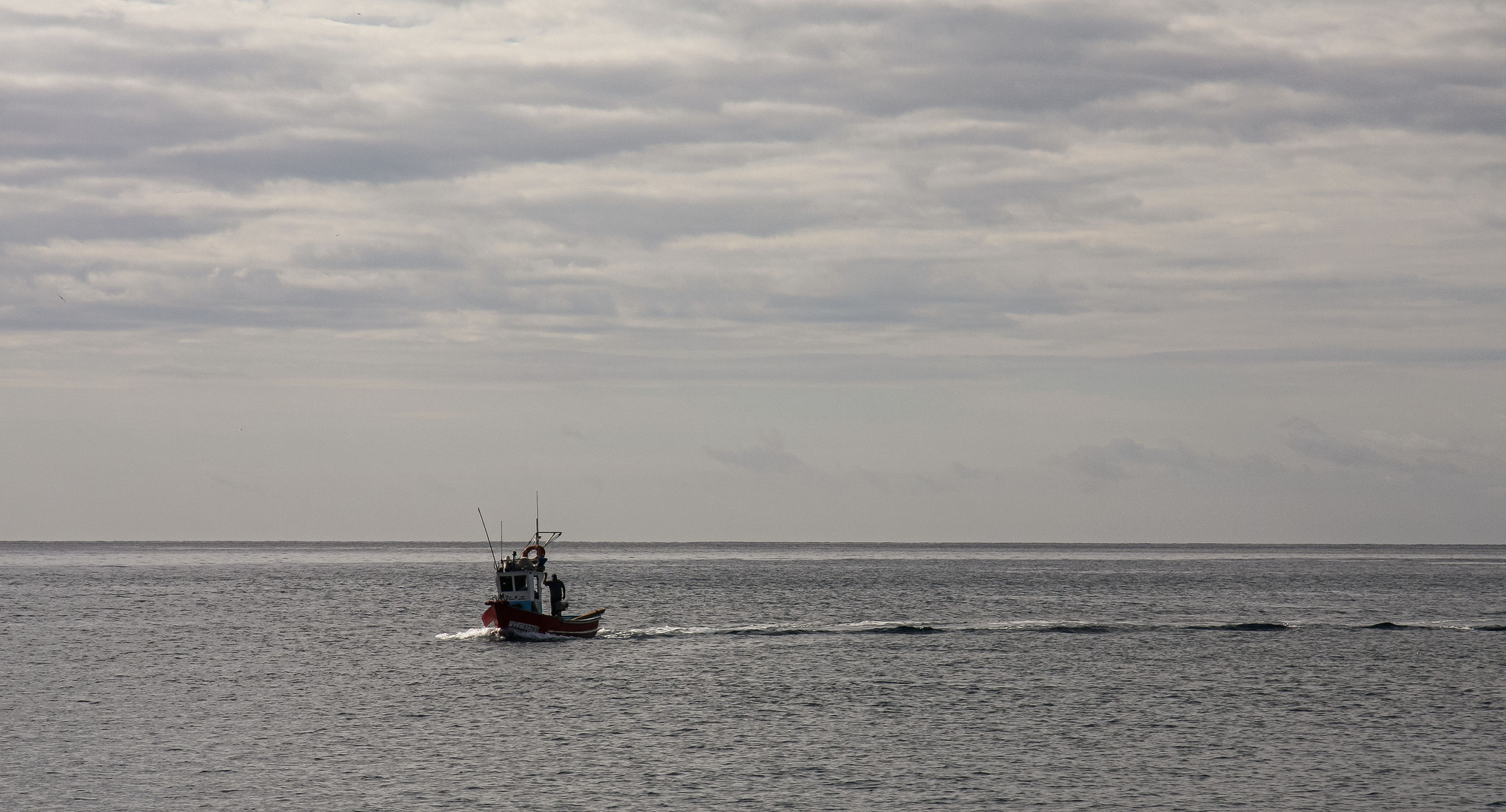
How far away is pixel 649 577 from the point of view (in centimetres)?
18300

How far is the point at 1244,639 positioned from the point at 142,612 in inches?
3212

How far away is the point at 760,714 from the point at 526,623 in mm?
27227

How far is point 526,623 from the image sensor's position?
247ft

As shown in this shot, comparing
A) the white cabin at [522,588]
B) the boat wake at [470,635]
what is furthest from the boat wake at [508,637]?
the white cabin at [522,588]

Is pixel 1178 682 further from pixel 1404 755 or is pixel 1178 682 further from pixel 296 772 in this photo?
pixel 296 772

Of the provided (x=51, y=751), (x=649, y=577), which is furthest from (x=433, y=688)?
(x=649, y=577)

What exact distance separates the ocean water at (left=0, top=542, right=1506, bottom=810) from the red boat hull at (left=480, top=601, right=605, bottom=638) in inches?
61.0

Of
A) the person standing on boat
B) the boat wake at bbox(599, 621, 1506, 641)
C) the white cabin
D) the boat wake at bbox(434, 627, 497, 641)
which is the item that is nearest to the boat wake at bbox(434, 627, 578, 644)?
the boat wake at bbox(434, 627, 497, 641)

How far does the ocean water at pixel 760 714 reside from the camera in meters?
37.8

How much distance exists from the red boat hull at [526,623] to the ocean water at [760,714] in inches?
61.0

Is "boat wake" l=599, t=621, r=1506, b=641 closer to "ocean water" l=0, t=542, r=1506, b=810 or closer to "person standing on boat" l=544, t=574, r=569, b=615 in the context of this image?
"ocean water" l=0, t=542, r=1506, b=810

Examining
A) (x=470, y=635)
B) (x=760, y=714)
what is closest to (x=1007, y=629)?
(x=470, y=635)

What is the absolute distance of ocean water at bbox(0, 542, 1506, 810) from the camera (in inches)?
1487

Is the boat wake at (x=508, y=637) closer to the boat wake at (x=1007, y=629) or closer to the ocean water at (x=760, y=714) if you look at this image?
the ocean water at (x=760, y=714)
